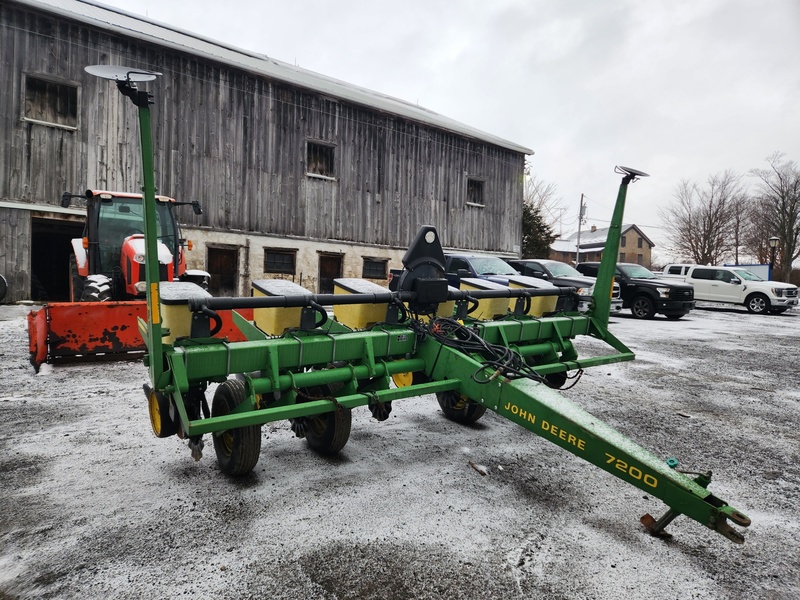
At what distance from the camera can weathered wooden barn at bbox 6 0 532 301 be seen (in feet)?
41.4

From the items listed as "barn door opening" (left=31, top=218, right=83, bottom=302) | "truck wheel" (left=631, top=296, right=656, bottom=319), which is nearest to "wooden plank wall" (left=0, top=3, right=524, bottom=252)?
"barn door opening" (left=31, top=218, right=83, bottom=302)

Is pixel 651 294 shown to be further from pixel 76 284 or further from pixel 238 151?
pixel 76 284

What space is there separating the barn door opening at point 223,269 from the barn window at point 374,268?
4.60m

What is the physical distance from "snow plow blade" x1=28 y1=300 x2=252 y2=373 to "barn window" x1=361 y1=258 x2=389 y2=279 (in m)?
12.0

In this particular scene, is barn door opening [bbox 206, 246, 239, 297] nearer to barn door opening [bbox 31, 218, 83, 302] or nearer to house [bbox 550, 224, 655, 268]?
barn door opening [bbox 31, 218, 83, 302]

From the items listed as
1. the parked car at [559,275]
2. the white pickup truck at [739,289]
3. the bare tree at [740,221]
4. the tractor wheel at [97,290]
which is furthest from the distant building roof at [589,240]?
the tractor wheel at [97,290]

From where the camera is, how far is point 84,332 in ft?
20.8

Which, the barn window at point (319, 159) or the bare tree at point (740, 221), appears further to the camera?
the bare tree at point (740, 221)

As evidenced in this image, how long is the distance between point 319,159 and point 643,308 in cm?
1177

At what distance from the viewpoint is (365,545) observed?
2711 mm

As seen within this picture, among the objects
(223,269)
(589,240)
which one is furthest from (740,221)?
(223,269)

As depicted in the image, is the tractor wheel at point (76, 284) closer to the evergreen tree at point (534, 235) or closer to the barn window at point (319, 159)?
the barn window at point (319, 159)

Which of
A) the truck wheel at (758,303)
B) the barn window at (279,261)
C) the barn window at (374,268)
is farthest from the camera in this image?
the truck wheel at (758,303)

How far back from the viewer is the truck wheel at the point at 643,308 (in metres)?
15.7
